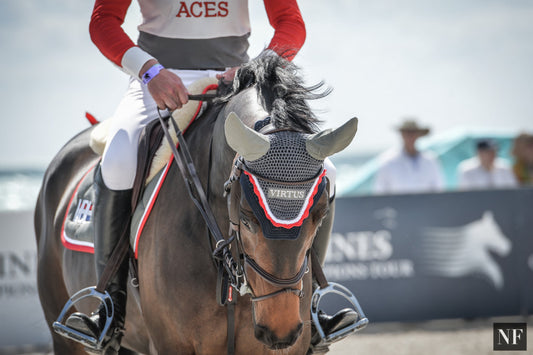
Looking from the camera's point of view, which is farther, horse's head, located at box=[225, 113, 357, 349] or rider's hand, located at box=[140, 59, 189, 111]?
rider's hand, located at box=[140, 59, 189, 111]

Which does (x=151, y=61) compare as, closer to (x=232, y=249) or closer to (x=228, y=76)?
(x=228, y=76)

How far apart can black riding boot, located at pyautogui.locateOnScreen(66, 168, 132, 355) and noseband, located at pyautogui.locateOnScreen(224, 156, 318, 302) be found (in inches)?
34.7

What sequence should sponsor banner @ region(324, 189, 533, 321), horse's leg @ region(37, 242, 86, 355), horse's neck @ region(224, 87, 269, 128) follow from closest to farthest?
1. horse's neck @ region(224, 87, 269, 128)
2. horse's leg @ region(37, 242, 86, 355)
3. sponsor banner @ region(324, 189, 533, 321)

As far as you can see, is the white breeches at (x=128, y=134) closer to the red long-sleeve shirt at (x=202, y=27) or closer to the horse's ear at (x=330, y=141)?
the red long-sleeve shirt at (x=202, y=27)

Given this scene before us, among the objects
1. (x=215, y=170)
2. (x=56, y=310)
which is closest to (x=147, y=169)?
(x=215, y=170)

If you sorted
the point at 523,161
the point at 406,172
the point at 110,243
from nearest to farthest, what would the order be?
the point at 110,243, the point at 406,172, the point at 523,161

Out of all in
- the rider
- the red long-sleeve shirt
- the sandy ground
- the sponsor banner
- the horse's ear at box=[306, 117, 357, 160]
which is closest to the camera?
the horse's ear at box=[306, 117, 357, 160]

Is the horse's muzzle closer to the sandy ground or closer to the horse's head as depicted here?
the horse's head

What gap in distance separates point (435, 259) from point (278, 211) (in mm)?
6296

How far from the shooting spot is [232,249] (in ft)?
9.40

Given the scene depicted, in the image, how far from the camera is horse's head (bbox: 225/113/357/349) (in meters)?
2.44

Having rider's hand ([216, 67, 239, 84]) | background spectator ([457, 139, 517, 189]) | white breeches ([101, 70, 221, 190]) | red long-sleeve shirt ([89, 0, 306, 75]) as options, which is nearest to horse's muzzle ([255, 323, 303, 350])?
white breeches ([101, 70, 221, 190])

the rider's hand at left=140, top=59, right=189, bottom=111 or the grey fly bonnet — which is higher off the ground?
the rider's hand at left=140, top=59, right=189, bottom=111

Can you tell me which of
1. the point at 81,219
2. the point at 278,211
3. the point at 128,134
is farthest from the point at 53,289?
the point at 278,211
